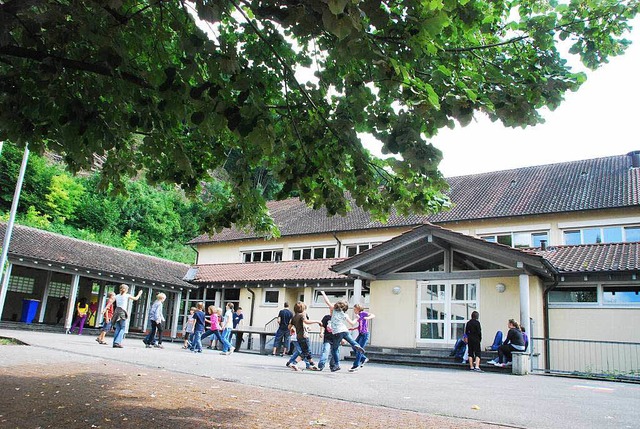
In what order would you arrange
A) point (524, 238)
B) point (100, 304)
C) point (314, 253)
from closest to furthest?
point (524, 238), point (100, 304), point (314, 253)

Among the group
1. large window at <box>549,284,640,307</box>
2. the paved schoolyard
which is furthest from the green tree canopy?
large window at <box>549,284,640,307</box>

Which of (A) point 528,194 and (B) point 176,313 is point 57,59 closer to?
(A) point 528,194

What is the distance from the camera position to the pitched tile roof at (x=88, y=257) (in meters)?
23.8

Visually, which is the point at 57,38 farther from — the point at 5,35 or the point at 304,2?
the point at 304,2

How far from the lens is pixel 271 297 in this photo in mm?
27484

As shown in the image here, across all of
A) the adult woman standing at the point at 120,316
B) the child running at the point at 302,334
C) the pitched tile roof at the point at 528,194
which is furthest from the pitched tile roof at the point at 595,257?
the adult woman standing at the point at 120,316

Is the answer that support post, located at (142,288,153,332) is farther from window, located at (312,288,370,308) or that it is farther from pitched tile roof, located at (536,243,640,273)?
pitched tile roof, located at (536,243,640,273)

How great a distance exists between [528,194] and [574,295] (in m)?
7.93

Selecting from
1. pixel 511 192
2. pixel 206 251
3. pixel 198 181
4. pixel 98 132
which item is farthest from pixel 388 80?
pixel 206 251

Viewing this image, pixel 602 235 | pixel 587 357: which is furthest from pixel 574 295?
pixel 602 235

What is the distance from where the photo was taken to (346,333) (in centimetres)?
1205

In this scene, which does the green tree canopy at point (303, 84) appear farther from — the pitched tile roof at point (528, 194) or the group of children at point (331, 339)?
the pitched tile roof at point (528, 194)

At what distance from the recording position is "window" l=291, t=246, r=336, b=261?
28928 millimetres

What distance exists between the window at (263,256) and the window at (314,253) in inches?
41.4
